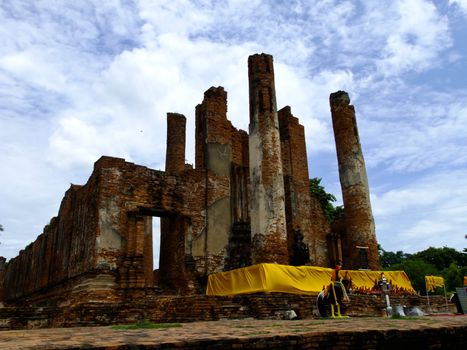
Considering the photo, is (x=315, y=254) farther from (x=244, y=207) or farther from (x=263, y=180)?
(x=263, y=180)

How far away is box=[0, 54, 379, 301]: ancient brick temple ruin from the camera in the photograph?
1330 cm

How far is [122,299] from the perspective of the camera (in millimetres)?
12680

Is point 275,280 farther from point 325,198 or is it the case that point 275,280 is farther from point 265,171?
point 325,198

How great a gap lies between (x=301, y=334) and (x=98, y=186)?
11.3m

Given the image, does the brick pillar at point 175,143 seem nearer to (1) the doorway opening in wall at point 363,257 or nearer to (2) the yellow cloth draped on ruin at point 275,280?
(2) the yellow cloth draped on ruin at point 275,280

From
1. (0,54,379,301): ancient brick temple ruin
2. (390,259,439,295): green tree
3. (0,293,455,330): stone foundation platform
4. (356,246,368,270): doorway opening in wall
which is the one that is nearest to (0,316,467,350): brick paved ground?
(0,293,455,330): stone foundation platform

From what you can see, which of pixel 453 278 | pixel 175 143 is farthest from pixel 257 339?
pixel 453 278

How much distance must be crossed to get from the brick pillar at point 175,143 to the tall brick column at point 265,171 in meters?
6.25

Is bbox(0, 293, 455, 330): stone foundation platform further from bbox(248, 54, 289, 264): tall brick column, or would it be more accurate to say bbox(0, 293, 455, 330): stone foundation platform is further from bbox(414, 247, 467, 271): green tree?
bbox(414, 247, 467, 271): green tree

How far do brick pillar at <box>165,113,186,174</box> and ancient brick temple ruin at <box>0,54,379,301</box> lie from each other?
0.07 m

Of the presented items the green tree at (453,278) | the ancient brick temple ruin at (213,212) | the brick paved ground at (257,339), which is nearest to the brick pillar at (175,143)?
the ancient brick temple ruin at (213,212)

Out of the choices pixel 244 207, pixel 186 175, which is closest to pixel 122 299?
pixel 186 175

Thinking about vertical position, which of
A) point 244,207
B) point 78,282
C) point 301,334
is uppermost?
point 244,207

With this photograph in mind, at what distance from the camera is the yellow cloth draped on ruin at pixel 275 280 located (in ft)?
35.9
